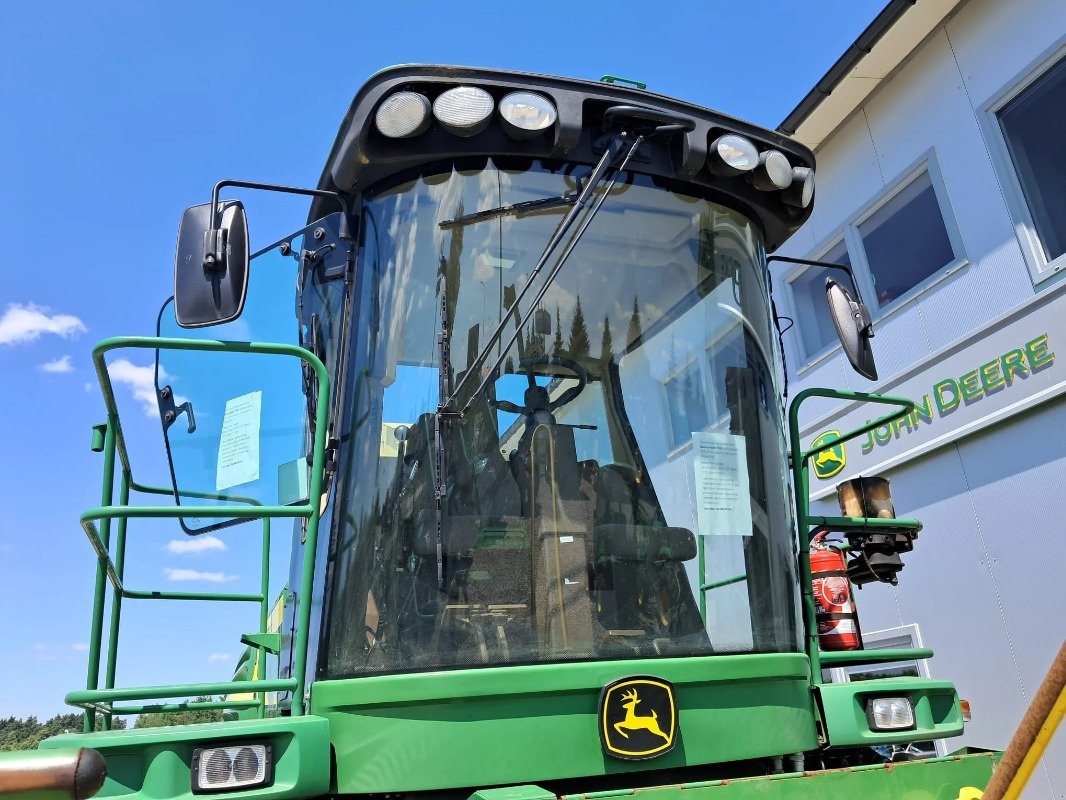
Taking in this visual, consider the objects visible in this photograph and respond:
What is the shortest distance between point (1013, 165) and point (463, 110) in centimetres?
547

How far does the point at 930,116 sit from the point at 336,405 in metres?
6.62

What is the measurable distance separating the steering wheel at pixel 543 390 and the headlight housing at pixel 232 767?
1.12 meters

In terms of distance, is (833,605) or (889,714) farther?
(833,605)

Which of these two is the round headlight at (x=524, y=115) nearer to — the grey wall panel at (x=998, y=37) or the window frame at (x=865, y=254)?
the window frame at (x=865, y=254)

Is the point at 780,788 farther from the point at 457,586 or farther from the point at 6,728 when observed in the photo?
the point at 6,728

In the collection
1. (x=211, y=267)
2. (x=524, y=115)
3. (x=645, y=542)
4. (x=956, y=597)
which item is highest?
(x=524, y=115)

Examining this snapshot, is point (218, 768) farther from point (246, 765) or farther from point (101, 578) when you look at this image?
point (101, 578)

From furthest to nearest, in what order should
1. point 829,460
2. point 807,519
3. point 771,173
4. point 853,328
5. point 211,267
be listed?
point 829,460
point 853,328
point 771,173
point 807,519
point 211,267

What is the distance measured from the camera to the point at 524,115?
2.63 metres

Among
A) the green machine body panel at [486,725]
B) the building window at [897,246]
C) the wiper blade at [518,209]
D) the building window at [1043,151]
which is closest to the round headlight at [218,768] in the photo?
the green machine body panel at [486,725]

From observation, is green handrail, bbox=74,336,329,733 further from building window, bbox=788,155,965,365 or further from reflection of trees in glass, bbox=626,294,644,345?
building window, bbox=788,155,965,365

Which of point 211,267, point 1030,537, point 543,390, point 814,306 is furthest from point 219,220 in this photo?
point 814,306

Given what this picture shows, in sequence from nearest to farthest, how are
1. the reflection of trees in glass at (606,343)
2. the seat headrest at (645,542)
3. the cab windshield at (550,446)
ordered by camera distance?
the cab windshield at (550,446) < the seat headrest at (645,542) < the reflection of trees in glass at (606,343)

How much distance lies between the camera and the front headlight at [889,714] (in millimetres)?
2547
